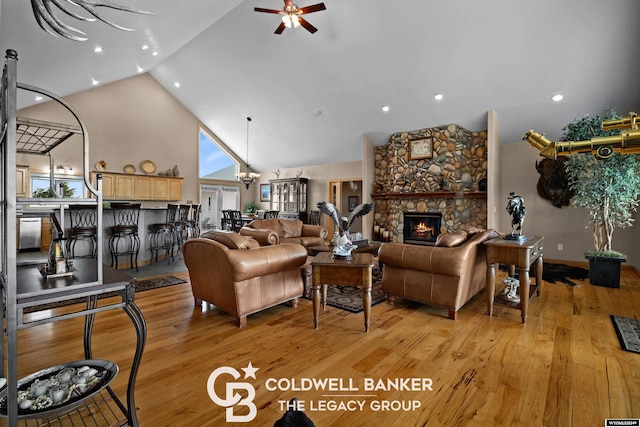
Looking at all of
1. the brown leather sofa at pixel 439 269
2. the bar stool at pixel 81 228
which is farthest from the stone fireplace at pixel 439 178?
the bar stool at pixel 81 228

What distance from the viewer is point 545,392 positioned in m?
1.86

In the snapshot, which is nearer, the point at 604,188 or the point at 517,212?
the point at 517,212

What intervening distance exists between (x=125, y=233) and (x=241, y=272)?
11.6 ft

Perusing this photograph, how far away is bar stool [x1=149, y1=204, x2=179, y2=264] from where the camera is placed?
5754mm

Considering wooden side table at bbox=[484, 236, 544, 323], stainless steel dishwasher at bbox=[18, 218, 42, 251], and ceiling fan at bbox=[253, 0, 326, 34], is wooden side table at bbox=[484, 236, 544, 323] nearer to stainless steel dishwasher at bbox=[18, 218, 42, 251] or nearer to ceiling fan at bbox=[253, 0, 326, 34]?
ceiling fan at bbox=[253, 0, 326, 34]

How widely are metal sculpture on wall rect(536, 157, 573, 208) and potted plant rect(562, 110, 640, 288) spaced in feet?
5.17

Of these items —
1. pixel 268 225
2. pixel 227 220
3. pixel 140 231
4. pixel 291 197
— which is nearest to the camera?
pixel 140 231

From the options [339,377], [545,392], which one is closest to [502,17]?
[545,392]

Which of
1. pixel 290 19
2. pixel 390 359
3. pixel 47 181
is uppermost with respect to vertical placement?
pixel 290 19

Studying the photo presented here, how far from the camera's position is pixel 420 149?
23.0 ft

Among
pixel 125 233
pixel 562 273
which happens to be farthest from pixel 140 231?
pixel 562 273

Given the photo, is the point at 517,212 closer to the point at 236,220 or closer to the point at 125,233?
the point at 125,233

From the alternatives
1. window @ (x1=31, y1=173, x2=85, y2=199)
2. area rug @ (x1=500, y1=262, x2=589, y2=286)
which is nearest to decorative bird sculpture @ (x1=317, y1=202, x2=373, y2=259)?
area rug @ (x1=500, y1=262, x2=589, y2=286)

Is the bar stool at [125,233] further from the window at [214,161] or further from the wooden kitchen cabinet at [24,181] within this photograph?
the window at [214,161]
